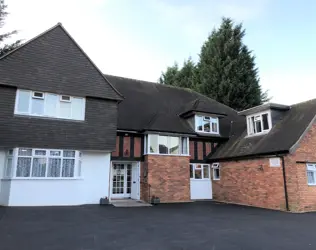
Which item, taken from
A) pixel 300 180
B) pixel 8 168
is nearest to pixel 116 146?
pixel 8 168

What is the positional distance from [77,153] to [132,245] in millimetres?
8018

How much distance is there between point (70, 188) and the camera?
1245 cm

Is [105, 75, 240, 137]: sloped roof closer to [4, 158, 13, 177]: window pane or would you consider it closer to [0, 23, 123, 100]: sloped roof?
[0, 23, 123, 100]: sloped roof

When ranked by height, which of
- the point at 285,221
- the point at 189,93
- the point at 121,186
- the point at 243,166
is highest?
the point at 189,93

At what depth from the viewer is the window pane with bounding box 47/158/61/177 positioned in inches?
481

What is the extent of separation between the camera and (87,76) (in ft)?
45.1

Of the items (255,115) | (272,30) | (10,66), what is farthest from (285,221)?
(10,66)

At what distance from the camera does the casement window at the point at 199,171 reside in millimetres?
16891

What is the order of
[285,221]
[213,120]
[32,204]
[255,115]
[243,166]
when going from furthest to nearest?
[213,120] < [255,115] < [243,166] < [32,204] < [285,221]

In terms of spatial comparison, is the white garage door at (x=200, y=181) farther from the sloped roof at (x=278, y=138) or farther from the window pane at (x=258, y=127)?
the window pane at (x=258, y=127)

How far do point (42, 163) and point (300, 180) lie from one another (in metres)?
11.9

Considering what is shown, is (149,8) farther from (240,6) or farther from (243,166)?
(243,166)

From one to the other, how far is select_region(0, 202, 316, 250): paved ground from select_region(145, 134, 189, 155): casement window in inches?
218

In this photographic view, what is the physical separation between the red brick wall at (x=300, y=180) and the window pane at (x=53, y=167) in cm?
1071
